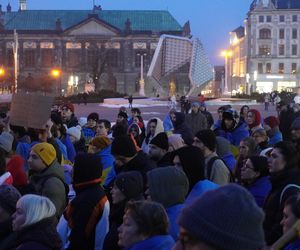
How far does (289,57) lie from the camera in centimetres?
9494

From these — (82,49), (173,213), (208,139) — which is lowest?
(173,213)

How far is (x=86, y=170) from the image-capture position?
494 centimetres

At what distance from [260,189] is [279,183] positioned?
49cm

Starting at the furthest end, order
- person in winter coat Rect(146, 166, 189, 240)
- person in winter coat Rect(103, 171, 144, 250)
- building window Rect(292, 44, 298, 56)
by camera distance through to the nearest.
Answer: building window Rect(292, 44, 298, 56) < person in winter coat Rect(103, 171, 144, 250) < person in winter coat Rect(146, 166, 189, 240)

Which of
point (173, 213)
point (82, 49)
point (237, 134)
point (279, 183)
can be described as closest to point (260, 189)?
point (279, 183)

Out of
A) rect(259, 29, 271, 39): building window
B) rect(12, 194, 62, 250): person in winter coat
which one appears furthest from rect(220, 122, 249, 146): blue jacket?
rect(259, 29, 271, 39): building window

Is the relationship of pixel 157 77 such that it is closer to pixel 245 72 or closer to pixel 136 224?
pixel 136 224

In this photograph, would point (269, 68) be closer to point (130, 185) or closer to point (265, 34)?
point (265, 34)

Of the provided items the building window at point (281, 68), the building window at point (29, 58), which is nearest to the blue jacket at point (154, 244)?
the building window at point (281, 68)

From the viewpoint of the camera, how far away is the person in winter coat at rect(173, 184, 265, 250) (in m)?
2.25

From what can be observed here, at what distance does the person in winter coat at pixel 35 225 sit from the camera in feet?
12.7

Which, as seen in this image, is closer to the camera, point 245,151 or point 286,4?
point 245,151

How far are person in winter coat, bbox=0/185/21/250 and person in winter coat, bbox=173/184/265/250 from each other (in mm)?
2222

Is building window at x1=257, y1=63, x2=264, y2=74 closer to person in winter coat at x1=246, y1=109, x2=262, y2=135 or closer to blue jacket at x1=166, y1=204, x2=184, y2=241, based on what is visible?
person in winter coat at x1=246, y1=109, x2=262, y2=135
